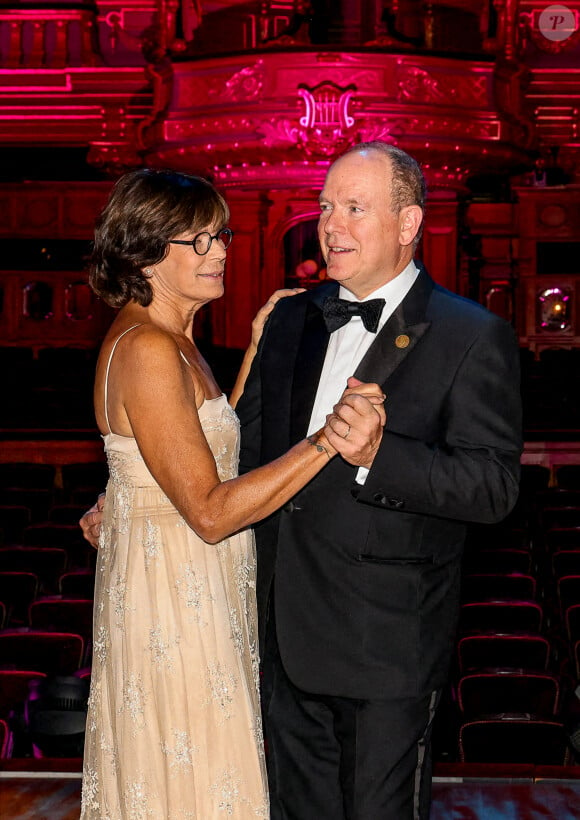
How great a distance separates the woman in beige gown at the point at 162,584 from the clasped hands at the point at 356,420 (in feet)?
1.05

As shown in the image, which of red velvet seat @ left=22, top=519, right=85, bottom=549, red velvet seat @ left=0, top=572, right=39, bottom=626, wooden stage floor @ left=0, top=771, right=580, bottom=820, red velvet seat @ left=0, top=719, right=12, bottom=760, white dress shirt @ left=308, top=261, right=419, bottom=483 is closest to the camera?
white dress shirt @ left=308, top=261, right=419, bottom=483

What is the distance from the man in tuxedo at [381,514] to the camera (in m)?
2.74

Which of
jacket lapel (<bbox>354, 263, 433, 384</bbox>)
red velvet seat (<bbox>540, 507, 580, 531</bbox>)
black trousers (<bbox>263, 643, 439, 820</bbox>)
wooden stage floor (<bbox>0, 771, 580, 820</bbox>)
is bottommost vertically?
red velvet seat (<bbox>540, 507, 580, 531</bbox>)

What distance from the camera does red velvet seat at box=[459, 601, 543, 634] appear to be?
6570 mm

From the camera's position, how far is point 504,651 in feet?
19.2

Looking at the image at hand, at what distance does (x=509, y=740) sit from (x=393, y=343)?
2314mm

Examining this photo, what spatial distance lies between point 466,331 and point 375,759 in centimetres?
102

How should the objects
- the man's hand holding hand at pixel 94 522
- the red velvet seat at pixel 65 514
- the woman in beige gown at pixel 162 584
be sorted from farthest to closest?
the red velvet seat at pixel 65 514, the man's hand holding hand at pixel 94 522, the woman in beige gown at pixel 162 584

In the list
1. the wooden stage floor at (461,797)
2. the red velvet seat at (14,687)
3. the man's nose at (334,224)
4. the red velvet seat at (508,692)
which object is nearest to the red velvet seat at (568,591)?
the red velvet seat at (508,692)

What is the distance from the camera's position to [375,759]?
9.00ft

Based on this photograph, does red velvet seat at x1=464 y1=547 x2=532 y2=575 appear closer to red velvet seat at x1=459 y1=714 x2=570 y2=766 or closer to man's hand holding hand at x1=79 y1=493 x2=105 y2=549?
red velvet seat at x1=459 y1=714 x2=570 y2=766

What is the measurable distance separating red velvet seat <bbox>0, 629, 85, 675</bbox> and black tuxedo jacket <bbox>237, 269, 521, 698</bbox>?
3030 millimetres

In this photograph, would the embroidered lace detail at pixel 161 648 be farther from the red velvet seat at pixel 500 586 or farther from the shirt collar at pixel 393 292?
the red velvet seat at pixel 500 586

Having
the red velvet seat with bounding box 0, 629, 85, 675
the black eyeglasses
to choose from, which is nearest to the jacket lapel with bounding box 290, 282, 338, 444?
the black eyeglasses
